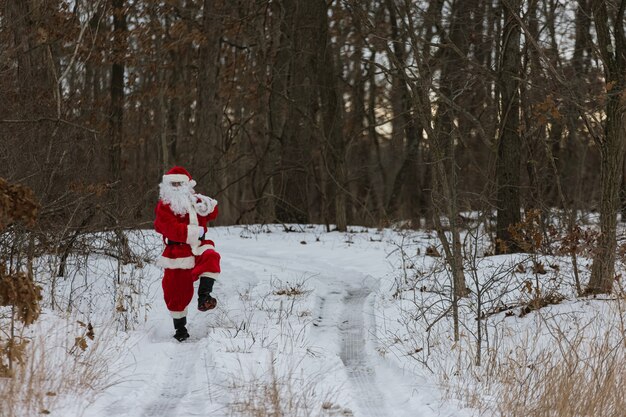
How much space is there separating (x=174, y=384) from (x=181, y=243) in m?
2.09

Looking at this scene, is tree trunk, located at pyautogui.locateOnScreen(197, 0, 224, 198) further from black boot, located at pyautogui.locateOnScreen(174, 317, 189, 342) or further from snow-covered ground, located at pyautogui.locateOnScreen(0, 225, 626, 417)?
black boot, located at pyautogui.locateOnScreen(174, 317, 189, 342)

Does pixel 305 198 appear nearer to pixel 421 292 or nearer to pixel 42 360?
pixel 421 292

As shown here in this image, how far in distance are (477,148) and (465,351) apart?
25.4 meters

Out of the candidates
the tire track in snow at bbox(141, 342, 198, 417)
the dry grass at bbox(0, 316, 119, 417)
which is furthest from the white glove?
the dry grass at bbox(0, 316, 119, 417)

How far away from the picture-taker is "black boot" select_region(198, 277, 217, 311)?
7355 mm

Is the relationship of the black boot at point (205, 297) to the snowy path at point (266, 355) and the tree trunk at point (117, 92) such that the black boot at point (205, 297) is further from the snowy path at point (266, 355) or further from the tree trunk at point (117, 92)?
the tree trunk at point (117, 92)

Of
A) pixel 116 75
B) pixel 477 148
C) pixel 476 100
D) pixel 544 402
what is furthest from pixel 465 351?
pixel 477 148

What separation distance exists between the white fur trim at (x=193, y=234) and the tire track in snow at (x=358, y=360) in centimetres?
193

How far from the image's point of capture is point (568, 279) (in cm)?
947

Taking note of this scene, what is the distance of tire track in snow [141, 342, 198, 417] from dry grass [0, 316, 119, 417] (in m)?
0.44

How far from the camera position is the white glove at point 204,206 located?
7.67 meters

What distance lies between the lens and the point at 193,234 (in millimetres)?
7527

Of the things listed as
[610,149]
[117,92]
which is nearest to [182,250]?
[610,149]

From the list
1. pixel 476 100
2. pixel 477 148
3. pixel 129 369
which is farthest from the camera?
pixel 477 148
